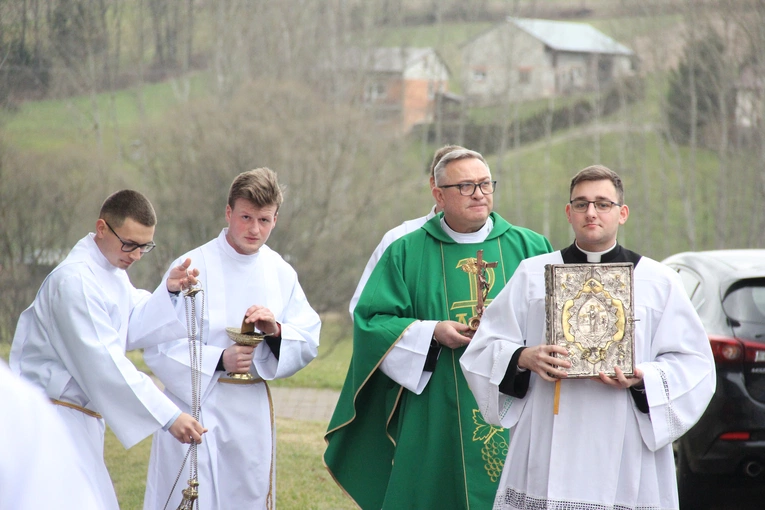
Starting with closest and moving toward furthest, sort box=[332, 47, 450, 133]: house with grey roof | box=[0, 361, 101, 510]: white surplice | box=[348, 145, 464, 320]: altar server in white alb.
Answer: box=[0, 361, 101, 510]: white surplice, box=[348, 145, 464, 320]: altar server in white alb, box=[332, 47, 450, 133]: house with grey roof

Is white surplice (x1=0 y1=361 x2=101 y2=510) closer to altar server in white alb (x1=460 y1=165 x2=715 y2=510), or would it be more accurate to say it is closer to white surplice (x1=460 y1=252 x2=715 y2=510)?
altar server in white alb (x1=460 y1=165 x2=715 y2=510)

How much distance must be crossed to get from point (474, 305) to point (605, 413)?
1.32 metres

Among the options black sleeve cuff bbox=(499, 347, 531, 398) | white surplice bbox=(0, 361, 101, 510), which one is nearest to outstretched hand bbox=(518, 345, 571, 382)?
black sleeve cuff bbox=(499, 347, 531, 398)

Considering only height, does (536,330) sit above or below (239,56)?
below

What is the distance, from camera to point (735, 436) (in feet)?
18.9

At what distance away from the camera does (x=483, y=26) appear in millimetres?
42188

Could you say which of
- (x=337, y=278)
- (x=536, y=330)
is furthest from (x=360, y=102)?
(x=536, y=330)

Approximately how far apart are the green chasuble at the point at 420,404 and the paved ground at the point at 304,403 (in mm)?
5459

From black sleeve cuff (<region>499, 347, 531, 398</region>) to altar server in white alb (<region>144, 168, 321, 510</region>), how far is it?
127 centimetres

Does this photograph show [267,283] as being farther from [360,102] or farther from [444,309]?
[360,102]

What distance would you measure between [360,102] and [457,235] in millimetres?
30956

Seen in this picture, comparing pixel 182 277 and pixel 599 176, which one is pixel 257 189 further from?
pixel 599 176

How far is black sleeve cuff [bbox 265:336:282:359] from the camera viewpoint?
4.56 m

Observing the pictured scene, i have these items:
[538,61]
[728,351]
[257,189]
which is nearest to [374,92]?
[538,61]
